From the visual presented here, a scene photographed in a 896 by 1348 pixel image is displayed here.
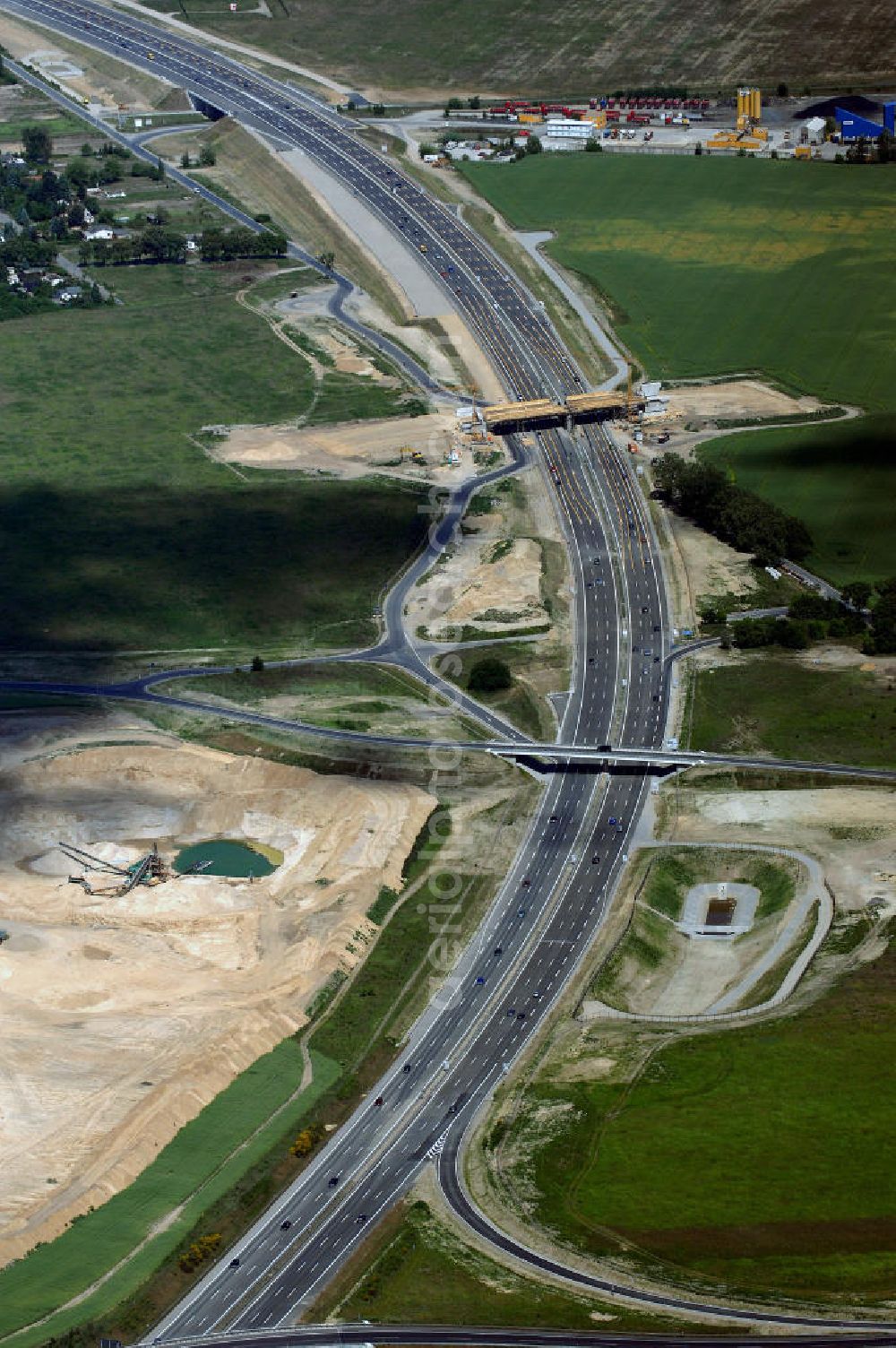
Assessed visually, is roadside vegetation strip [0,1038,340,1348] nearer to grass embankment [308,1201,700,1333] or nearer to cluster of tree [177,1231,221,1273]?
cluster of tree [177,1231,221,1273]

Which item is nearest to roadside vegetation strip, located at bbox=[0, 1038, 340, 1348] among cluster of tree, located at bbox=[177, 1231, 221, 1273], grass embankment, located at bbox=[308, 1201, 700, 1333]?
cluster of tree, located at bbox=[177, 1231, 221, 1273]

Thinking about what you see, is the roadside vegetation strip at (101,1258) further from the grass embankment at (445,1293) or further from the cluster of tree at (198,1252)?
the grass embankment at (445,1293)

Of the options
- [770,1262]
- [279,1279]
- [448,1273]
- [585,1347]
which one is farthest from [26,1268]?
[770,1262]

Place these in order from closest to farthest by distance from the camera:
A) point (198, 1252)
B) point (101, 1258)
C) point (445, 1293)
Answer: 1. point (445, 1293)
2. point (198, 1252)
3. point (101, 1258)

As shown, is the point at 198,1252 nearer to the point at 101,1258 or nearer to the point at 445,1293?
the point at 101,1258

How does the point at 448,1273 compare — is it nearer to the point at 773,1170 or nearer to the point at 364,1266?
the point at 364,1266

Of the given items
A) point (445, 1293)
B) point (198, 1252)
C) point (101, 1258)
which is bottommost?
point (101, 1258)

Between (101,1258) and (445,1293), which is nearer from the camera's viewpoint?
(445,1293)

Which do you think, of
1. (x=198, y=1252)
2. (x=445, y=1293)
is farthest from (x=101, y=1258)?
(x=445, y=1293)
